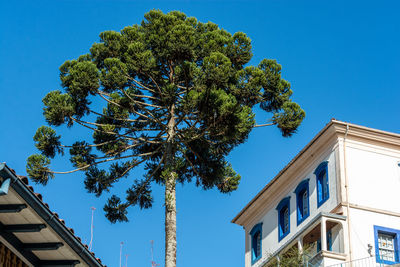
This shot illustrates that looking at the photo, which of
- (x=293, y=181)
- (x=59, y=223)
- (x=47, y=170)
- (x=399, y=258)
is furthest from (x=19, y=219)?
(x=293, y=181)

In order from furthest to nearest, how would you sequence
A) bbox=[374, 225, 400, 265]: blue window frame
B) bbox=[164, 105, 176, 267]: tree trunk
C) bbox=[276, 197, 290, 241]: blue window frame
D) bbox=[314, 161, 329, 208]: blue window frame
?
bbox=[276, 197, 290, 241]: blue window frame
bbox=[314, 161, 329, 208]: blue window frame
bbox=[374, 225, 400, 265]: blue window frame
bbox=[164, 105, 176, 267]: tree trunk

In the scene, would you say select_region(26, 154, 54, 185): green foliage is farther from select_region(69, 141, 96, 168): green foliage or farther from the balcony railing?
the balcony railing

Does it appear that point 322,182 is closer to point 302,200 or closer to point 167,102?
point 302,200

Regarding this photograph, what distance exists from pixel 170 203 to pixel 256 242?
11.7m

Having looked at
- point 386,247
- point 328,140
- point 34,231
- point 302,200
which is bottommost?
point 34,231

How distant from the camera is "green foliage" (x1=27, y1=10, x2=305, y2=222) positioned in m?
22.3

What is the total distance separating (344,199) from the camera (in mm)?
25625

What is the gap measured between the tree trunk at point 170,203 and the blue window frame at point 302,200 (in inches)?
295

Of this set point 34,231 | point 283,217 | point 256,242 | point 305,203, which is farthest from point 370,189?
point 34,231

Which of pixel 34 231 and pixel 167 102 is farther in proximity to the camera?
pixel 167 102

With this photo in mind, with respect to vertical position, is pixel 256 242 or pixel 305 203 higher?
pixel 305 203

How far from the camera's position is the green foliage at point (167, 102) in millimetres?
22297

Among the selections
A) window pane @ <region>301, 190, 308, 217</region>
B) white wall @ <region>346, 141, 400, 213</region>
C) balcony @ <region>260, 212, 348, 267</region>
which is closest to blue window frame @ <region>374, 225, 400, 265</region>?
white wall @ <region>346, 141, 400, 213</region>

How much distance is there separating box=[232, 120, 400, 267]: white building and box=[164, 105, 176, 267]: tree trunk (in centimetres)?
558
